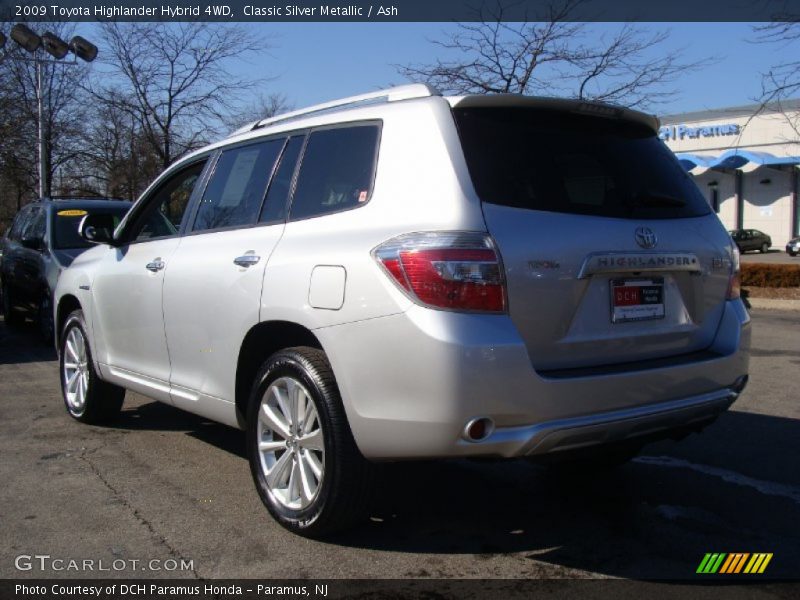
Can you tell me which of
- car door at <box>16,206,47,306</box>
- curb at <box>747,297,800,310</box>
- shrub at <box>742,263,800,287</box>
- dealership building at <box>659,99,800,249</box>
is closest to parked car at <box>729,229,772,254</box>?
dealership building at <box>659,99,800,249</box>

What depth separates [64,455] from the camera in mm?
5117

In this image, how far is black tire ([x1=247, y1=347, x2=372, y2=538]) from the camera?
11.0 ft

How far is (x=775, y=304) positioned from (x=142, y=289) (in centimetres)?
1414

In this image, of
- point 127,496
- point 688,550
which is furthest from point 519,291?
point 127,496

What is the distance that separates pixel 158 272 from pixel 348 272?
6.45ft

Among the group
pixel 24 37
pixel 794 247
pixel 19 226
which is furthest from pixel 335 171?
pixel 794 247

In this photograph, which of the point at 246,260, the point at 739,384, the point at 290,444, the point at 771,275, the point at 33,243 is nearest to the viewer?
the point at 290,444

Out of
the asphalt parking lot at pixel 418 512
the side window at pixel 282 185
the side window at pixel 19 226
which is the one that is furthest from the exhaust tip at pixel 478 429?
the side window at pixel 19 226

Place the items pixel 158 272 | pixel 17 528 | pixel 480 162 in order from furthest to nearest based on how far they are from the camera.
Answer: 1. pixel 158 272
2. pixel 17 528
3. pixel 480 162

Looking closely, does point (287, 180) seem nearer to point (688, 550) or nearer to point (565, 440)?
point (565, 440)

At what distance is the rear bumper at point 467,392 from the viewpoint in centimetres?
297

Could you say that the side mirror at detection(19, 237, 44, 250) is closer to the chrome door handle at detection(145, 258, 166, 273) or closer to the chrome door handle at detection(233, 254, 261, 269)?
the chrome door handle at detection(145, 258, 166, 273)

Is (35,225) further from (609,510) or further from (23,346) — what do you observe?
(609,510)

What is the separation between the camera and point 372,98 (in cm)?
386
